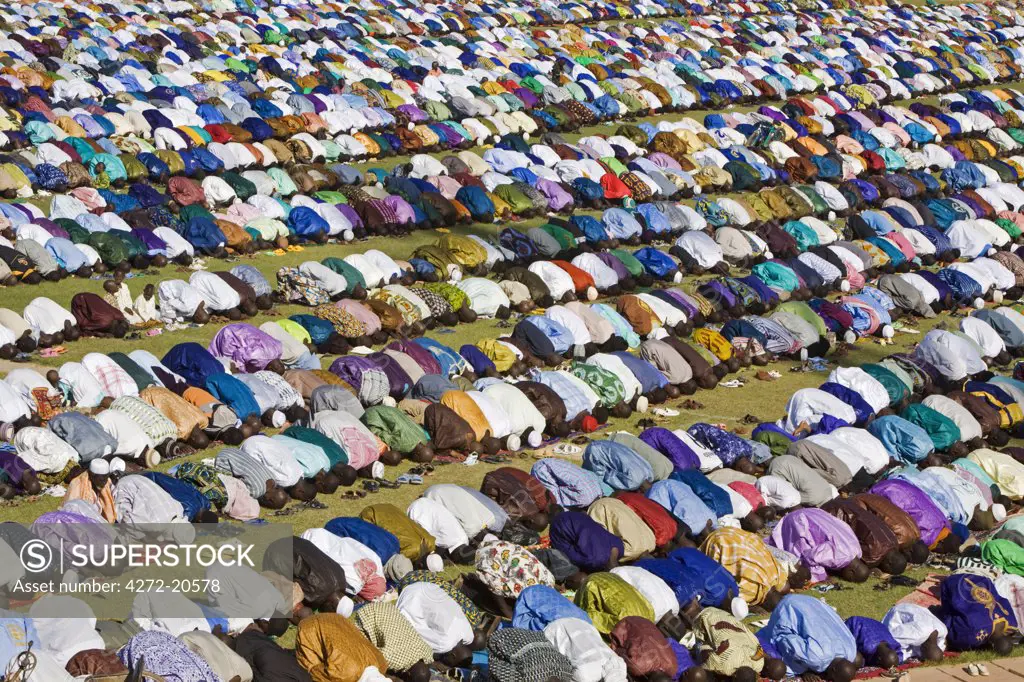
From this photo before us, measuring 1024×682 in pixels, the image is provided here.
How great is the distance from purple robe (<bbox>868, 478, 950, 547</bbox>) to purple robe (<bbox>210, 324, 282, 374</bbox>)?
8.78m

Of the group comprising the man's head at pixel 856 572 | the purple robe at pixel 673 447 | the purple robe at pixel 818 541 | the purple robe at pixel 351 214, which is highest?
Answer: the purple robe at pixel 818 541

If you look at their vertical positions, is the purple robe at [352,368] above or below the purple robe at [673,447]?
below

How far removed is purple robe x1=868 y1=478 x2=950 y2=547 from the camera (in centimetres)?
1773

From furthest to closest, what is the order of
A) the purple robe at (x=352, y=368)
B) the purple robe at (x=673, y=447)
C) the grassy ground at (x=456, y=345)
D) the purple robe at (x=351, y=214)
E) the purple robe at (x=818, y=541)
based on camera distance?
1. the purple robe at (x=351, y=214)
2. the purple robe at (x=352, y=368)
3. the purple robe at (x=673, y=447)
4. the purple robe at (x=818, y=541)
5. the grassy ground at (x=456, y=345)

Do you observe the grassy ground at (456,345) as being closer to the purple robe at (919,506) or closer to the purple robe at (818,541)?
the purple robe at (818,541)

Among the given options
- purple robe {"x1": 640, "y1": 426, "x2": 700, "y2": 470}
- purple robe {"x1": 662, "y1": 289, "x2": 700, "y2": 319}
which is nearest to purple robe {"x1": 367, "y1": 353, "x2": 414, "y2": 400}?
purple robe {"x1": 640, "y1": 426, "x2": 700, "y2": 470}

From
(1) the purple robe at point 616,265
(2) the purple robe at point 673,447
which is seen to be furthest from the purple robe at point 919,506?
(1) the purple robe at point 616,265

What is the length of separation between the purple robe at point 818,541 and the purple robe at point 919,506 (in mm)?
1120

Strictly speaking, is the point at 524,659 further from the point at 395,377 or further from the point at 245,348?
the point at 245,348

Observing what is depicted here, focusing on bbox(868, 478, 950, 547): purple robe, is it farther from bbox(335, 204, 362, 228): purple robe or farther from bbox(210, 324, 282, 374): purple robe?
bbox(335, 204, 362, 228): purple robe

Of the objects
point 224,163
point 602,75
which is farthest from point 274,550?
point 602,75

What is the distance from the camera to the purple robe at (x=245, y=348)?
67.2 feet

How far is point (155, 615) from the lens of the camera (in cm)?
1356

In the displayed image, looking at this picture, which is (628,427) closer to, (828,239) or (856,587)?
(856,587)
